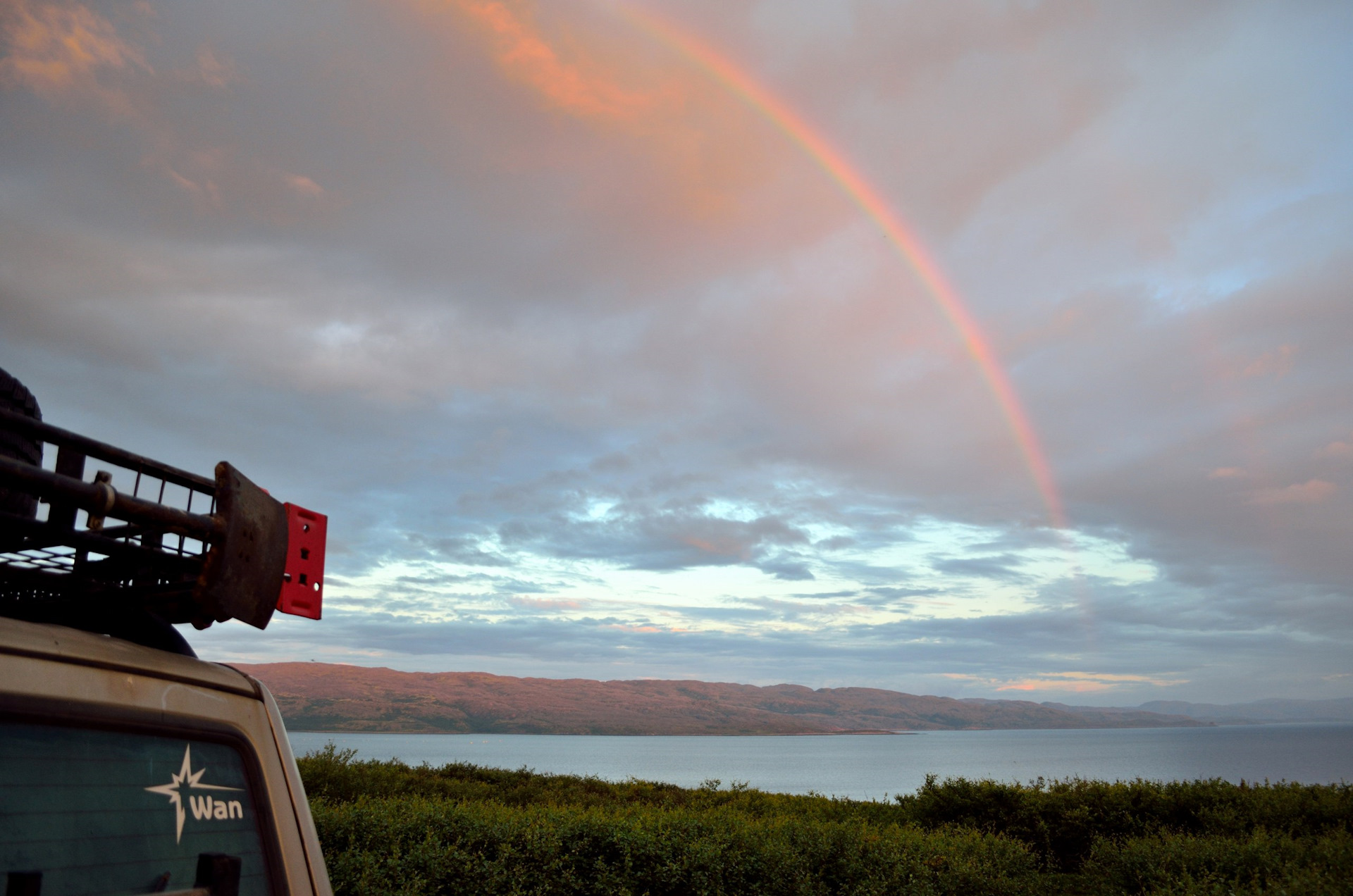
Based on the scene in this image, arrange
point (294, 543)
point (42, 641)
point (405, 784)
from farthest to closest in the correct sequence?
point (405, 784) < point (294, 543) < point (42, 641)

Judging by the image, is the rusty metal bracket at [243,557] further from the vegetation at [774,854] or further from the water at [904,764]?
the water at [904,764]

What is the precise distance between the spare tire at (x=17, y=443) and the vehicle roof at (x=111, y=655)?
42 centimetres

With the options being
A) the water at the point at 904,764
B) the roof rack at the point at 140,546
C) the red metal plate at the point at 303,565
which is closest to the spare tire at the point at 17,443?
the roof rack at the point at 140,546

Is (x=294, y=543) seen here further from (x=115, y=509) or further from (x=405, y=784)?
(x=405, y=784)

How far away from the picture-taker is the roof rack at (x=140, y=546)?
1686 mm

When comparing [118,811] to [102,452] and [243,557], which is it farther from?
[102,452]

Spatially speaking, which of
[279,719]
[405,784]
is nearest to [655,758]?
[405,784]

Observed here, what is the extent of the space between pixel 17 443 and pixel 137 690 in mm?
665

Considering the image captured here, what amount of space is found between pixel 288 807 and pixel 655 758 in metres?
163

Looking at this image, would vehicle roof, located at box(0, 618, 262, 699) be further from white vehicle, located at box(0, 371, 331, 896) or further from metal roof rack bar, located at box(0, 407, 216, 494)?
metal roof rack bar, located at box(0, 407, 216, 494)

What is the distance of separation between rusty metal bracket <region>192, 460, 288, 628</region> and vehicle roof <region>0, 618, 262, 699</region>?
0.12m

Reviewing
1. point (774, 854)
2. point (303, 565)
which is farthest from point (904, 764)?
point (303, 565)

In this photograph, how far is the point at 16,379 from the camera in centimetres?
184

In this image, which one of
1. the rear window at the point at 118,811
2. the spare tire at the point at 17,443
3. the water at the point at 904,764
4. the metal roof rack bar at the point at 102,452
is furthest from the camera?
the water at the point at 904,764
